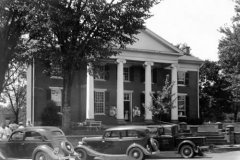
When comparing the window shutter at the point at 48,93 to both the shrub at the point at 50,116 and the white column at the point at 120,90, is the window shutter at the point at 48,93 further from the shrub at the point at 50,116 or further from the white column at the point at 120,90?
the white column at the point at 120,90

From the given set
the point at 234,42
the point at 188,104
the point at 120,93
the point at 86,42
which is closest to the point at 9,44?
the point at 86,42

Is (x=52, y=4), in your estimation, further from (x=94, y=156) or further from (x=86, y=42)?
(x=94, y=156)

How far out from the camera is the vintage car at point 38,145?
15.1 m

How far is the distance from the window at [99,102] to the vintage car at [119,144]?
22150 millimetres

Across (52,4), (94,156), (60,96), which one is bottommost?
(94,156)

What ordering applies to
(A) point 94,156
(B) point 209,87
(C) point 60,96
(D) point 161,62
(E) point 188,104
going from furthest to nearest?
(B) point 209,87 → (E) point 188,104 → (D) point 161,62 → (C) point 60,96 → (A) point 94,156

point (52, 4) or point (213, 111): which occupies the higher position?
point (52, 4)

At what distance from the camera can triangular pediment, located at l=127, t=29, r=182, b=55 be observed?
140 ft

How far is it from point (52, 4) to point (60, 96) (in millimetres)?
16910

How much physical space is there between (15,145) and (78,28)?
34.5 ft

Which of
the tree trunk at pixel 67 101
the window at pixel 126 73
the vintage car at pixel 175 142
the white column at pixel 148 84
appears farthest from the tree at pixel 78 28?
the window at pixel 126 73

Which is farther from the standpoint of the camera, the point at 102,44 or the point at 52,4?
the point at 102,44

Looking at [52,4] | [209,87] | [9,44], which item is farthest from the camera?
[209,87]

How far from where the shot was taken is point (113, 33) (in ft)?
84.7
